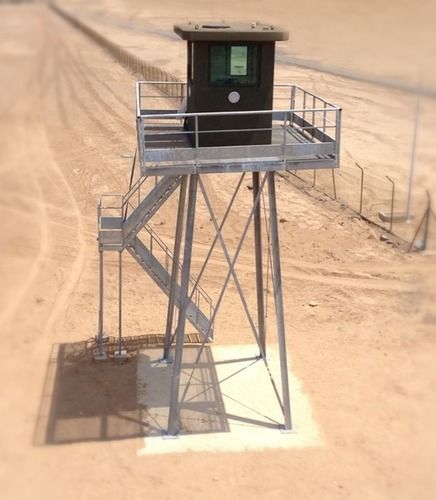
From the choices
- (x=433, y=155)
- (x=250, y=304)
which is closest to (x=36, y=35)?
(x=433, y=155)

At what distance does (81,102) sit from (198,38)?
42335mm

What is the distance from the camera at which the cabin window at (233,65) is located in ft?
48.6

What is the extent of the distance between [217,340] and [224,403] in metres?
3.44

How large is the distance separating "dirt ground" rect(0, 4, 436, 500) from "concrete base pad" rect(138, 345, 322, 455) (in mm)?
329

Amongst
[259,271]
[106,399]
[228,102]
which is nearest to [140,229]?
[228,102]

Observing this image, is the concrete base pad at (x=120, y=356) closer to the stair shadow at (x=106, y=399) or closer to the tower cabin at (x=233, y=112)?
the stair shadow at (x=106, y=399)

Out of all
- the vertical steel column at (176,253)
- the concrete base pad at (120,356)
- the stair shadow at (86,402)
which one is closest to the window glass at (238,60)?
the vertical steel column at (176,253)

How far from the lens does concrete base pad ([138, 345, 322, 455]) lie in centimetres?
1605

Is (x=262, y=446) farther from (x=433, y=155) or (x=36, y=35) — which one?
(x=36, y=35)

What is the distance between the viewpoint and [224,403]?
57.2ft

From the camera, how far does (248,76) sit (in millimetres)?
15055

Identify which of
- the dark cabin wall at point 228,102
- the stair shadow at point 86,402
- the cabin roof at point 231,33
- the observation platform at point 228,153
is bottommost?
the stair shadow at point 86,402

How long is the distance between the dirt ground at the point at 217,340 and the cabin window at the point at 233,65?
7889mm

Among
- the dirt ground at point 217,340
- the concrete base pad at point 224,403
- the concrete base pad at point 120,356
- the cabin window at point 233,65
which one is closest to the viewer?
the cabin window at point 233,65
